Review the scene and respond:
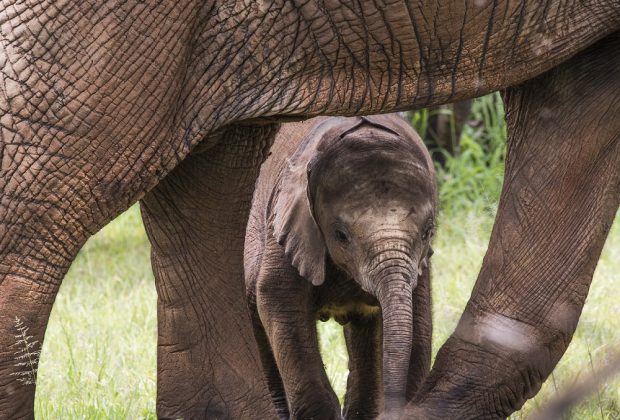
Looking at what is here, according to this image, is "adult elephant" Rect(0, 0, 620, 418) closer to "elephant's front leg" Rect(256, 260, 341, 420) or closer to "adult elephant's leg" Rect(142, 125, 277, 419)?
"adult elephant's leg" Rect(142, 125, 277, 419)

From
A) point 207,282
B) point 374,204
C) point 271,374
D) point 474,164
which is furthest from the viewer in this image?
point 474,164

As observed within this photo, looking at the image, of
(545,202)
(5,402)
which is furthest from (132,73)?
(545,202)

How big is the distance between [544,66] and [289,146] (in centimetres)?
166

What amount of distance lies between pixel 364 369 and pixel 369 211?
2.79 feet

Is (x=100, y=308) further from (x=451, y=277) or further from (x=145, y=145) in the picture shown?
(x=145, y=145)

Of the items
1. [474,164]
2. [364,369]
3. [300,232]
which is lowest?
[364,369]

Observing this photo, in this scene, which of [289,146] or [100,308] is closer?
[289,146]

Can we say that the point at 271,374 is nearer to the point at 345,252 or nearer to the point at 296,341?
the point at 296,341

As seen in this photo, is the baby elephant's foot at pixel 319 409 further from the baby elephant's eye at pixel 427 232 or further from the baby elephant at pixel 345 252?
the baby elephant's eye at pixel 427 232

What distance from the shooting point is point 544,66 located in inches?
129

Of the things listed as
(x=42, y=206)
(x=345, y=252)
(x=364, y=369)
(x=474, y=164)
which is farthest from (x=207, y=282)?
(x=474, y=164)

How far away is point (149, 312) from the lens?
19.5ft

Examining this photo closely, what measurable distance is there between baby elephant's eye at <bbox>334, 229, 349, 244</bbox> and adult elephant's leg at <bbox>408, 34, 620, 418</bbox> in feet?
2.60

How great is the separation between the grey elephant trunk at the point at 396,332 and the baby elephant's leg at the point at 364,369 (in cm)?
80
